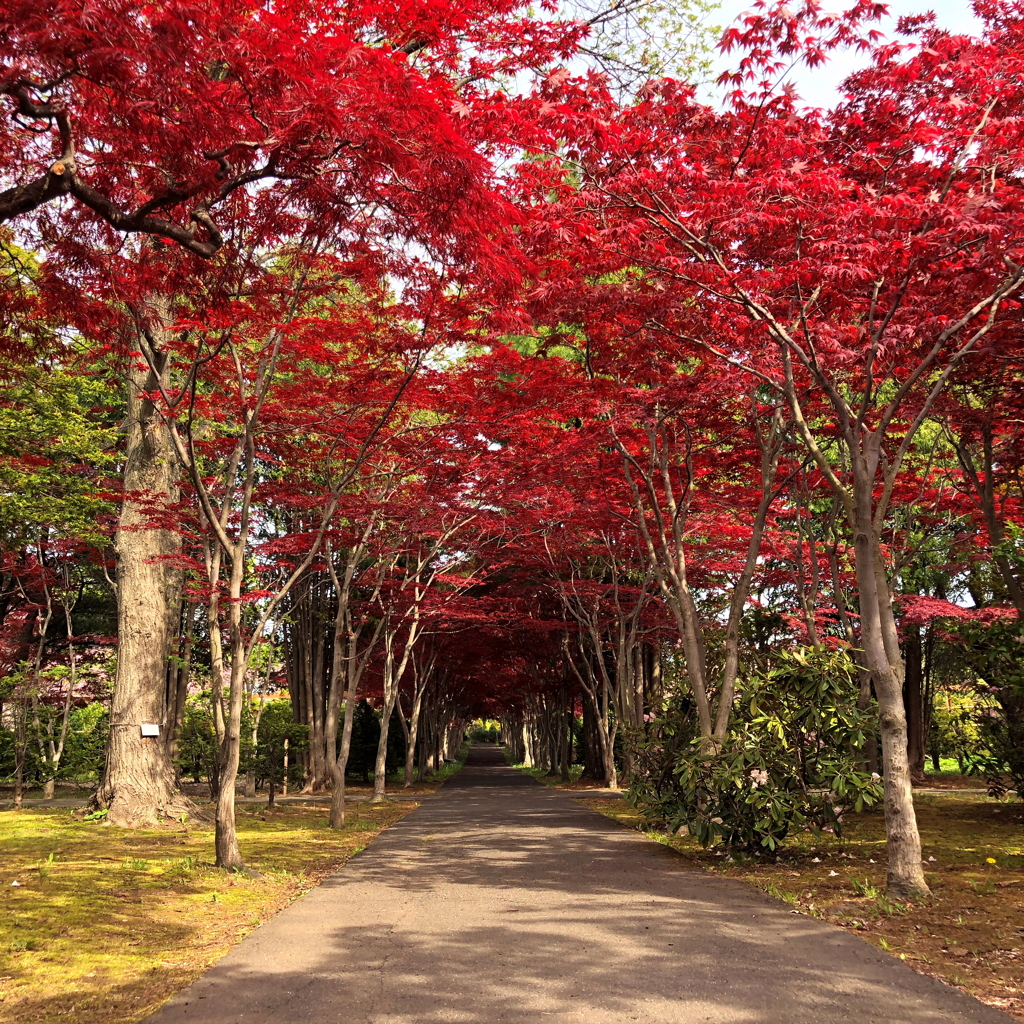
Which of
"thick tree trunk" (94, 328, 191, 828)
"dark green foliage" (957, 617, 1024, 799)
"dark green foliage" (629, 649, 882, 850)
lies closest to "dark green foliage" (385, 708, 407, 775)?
"thick tree trunk" (94, 328, 191, 828)

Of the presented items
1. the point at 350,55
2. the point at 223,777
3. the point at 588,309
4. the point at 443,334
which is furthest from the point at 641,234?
the point at 223,777

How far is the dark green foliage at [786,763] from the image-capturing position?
26.9 feet

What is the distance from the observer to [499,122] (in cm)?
648

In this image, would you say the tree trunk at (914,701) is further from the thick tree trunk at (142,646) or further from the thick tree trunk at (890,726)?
the thick tree trunk at (142,646)

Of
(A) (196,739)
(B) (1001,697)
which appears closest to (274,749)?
(A) (196,739)

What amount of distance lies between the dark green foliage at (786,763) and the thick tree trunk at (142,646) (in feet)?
25.5

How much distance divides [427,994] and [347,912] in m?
2.38

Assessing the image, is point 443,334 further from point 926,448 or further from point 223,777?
point 926,448

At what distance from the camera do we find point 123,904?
6445 mm

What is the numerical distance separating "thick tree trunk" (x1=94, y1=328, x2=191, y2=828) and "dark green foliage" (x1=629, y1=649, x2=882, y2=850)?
7.78 metres

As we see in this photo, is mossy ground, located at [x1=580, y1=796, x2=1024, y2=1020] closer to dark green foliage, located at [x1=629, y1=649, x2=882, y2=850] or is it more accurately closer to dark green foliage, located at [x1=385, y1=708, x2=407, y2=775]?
dark green foliage, located at [x1=629, y1=649, x2=882, y2=850]

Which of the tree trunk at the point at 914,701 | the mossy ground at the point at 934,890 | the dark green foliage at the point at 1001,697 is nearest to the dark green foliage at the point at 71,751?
the mossy ground at the point at 934,890

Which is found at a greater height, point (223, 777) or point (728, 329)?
point (728, 329)

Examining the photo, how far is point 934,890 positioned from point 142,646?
10.8 meters
